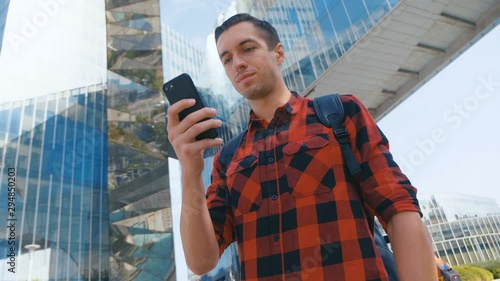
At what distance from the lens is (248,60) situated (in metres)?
1.23

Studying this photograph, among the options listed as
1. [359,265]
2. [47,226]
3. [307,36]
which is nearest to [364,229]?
[359,265]

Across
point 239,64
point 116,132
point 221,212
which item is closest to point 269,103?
point 239,64

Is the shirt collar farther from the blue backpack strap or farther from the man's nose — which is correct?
the man's nose

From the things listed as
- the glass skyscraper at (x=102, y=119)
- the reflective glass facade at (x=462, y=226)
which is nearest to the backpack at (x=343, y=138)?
the glass skyscraper at (x=102, y=119)

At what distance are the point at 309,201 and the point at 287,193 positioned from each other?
0.08 metres

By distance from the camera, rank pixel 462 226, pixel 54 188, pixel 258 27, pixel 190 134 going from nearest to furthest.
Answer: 1. pixel 190 134
2. pixel 258 27
3. pixel 54 188
4. pixel 462 226

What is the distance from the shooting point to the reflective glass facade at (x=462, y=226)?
26.5 meters

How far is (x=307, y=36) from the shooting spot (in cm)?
1016

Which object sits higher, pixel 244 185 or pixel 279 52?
pixel 279 52

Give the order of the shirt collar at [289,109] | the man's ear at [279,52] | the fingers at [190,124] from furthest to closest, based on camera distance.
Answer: the man's ear at [279,52] < the shirt collar at [289,109] < the fingers at [190,124]

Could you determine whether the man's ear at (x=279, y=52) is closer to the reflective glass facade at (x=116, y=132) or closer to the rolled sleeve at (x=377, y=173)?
the rolled sleeve at (x=377, y=173)

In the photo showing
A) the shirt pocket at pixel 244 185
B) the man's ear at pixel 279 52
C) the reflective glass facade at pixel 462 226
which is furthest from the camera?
the reflective glass facade at pixel 462 226

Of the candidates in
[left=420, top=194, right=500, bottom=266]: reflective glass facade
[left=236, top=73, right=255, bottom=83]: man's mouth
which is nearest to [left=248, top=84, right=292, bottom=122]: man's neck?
[left=236, top=73, right=255, bottom=83]: man's mouth

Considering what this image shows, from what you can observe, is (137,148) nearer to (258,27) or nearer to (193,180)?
(258,27)
